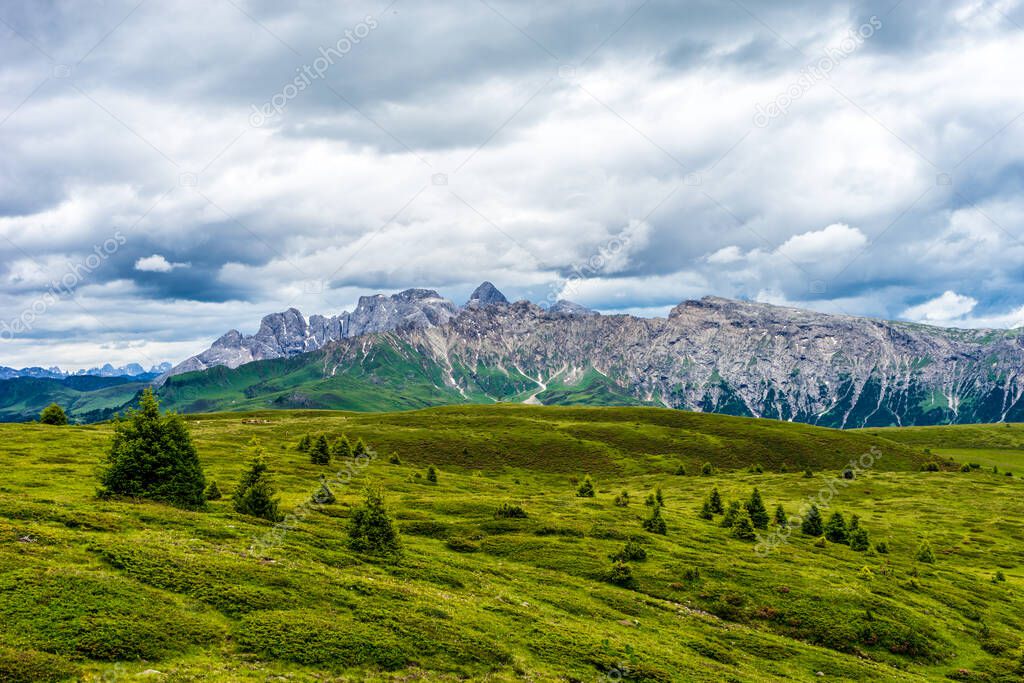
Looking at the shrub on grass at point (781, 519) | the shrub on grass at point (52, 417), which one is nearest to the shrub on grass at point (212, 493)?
the shrub on grass at point (781, 519)

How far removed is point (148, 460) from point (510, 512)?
3351 centimetres

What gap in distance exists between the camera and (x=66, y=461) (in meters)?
62.3

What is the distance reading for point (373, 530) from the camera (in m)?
39.4

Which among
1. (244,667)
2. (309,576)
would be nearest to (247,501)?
(309,576)

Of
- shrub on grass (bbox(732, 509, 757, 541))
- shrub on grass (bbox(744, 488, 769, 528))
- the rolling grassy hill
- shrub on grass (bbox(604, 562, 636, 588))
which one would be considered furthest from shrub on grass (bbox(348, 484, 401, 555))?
shrub on grass (bbox(744, 488, 769, 528))

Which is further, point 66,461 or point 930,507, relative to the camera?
point 930,507

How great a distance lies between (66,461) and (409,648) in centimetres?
5828

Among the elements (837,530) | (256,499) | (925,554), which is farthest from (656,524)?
(256,499)

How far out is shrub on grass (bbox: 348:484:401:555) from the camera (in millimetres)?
38781

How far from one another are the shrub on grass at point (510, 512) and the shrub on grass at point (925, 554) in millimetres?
46586

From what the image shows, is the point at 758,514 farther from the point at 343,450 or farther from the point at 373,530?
the point at 343,450

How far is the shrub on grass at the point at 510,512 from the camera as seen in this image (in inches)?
2294

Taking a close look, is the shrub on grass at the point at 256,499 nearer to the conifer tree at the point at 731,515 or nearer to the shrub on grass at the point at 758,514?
the conifer tree at the point at 731,515

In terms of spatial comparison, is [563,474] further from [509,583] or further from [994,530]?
[509,583]
